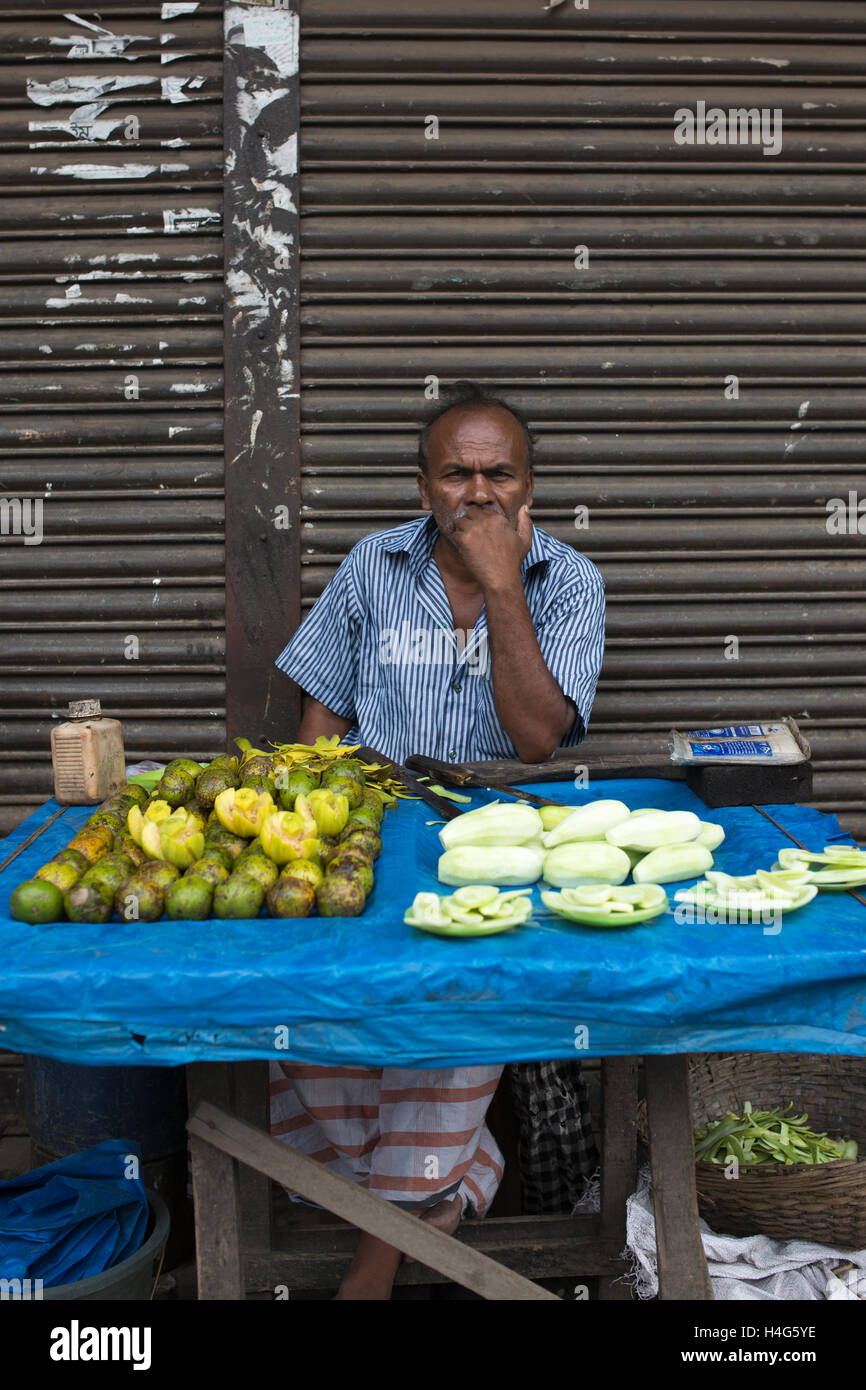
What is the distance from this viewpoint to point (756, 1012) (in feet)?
5.44

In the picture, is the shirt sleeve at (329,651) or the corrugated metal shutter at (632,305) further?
the corrugated metal shutter at (632,305)

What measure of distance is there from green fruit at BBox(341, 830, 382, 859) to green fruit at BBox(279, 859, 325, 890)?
0.34 ft

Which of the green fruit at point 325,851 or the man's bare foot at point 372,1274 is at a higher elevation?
the green fruit at point 325,851

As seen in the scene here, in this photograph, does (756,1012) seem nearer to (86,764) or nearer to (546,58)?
(86,764)

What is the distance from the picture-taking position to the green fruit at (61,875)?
1764mm

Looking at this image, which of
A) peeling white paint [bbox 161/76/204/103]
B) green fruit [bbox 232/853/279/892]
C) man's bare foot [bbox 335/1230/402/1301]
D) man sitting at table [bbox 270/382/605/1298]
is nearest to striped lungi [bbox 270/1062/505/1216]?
man sitting at table [bbox 270/382/605/1298]

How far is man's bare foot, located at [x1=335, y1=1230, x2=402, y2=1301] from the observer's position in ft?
7.30

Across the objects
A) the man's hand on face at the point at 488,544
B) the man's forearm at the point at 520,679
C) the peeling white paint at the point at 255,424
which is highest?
the peeling white paint at the point at 255,424

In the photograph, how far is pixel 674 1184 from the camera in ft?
6.49

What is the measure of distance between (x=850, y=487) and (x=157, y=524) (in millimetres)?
2478

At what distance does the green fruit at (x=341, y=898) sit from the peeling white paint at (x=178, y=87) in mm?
3114

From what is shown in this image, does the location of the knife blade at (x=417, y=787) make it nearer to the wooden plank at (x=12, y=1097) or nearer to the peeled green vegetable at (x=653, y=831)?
the peeled green vegetable at (x=653, y=831)

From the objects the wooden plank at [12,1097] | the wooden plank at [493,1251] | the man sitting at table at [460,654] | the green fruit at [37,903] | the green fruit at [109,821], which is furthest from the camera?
the wooden plank at [12,1097]

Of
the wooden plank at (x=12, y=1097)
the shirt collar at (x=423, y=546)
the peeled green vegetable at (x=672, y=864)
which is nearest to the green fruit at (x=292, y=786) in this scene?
the peeled green vegetable at (x=672, y=864)
